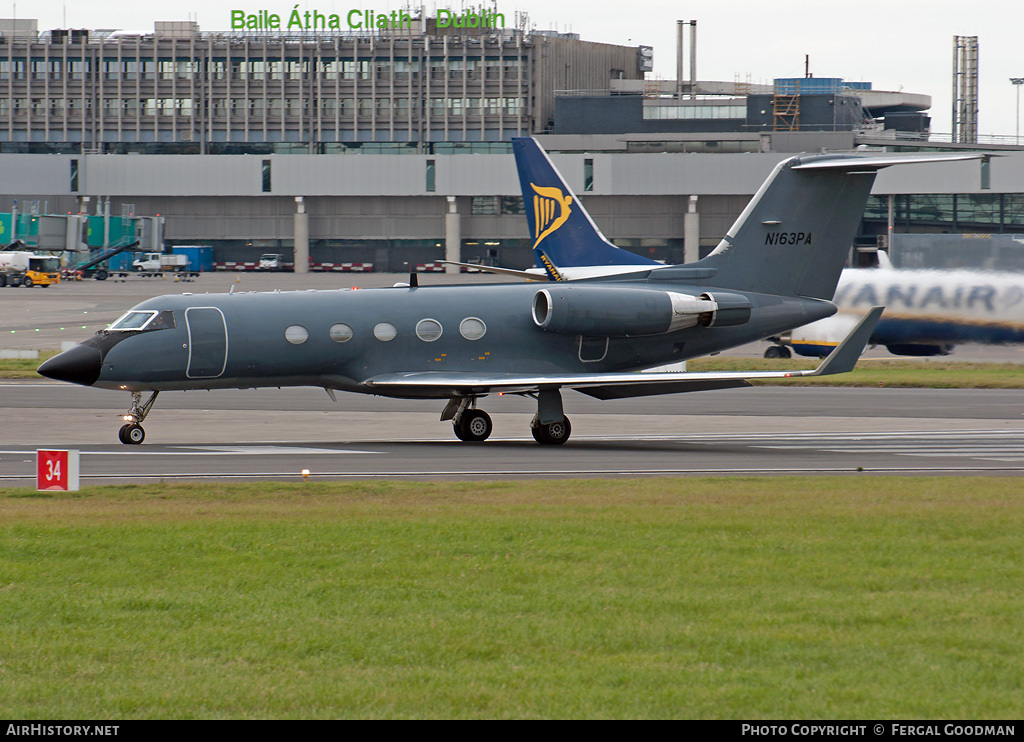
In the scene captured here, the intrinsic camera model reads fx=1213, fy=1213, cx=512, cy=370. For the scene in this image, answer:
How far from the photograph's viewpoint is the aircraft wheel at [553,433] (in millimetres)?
27703

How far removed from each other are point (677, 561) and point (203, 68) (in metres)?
128

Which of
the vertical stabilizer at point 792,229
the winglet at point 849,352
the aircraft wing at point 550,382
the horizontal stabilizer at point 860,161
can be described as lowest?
the aircraft wing at point 550,382

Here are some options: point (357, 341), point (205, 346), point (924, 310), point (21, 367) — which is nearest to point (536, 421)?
point (357, 341)

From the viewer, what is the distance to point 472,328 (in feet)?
91.7

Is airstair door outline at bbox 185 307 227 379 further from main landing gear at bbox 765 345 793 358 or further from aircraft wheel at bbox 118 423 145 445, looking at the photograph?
main landing gear at bbox 765 345 793 358

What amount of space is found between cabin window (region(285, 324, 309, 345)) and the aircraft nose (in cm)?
398

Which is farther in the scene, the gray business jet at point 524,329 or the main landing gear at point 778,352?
the main landing gear at point 778,352

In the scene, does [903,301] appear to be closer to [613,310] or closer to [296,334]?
[613,310]

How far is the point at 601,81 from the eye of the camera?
143250 millimetres

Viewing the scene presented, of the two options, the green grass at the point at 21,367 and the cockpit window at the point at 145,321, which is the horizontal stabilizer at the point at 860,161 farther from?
the green grass at the point at 21,367

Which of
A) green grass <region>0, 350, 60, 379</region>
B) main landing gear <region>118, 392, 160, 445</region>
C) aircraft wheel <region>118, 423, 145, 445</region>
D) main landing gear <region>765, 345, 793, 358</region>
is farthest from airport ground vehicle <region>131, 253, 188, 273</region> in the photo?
aircraft wheel <region>118, 423, 145, 445</region>

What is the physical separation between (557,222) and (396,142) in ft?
289

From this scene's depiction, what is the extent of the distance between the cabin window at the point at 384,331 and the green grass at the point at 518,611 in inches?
457

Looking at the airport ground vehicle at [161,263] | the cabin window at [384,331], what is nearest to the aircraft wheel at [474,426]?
the cabin window at [384,331]
